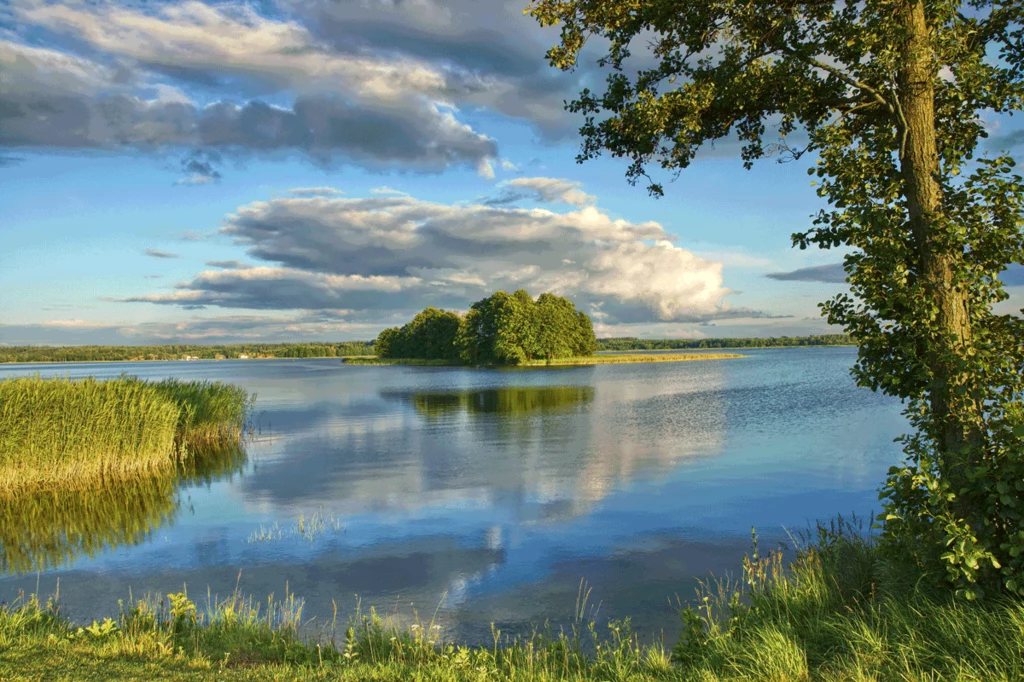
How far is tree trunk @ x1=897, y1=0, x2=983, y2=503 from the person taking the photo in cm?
592

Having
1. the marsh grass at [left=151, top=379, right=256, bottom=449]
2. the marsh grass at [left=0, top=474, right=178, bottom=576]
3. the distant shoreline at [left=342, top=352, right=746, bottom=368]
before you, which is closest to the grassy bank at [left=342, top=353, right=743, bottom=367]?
the distant shoreline at [left=342, top=352, right=746, bottom=368]

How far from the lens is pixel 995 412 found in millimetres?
6016

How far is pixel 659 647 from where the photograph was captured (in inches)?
277

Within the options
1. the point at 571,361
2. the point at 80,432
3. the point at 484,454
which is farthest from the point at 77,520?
the point at 571,361

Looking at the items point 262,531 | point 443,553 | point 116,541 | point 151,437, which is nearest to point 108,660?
point 443,553

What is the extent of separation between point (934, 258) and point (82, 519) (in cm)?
1604

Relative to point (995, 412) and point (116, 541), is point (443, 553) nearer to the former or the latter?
point (116, 541)

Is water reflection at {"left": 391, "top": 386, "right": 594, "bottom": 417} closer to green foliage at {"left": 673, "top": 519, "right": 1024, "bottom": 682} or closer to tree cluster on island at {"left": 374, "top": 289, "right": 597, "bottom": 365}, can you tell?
green foliage at {"left": 673, "top": 519, "right": 1024, "bottom": 682}

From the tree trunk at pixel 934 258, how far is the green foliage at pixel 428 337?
331ft

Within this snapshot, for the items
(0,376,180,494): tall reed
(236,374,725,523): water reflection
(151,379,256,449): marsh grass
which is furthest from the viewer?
(151,379,256,449): marsh grass

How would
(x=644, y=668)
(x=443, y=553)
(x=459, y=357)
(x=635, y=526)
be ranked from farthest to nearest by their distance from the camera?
(x=459, y=357)
(x=635, y=526)
(x=443, y=553)
(x=644, y=668)

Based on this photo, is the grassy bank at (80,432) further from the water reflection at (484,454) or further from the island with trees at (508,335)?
the island with trees at (508,335)

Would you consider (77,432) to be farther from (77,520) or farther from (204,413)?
(204,413)

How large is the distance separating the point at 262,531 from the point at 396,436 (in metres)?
13.1
